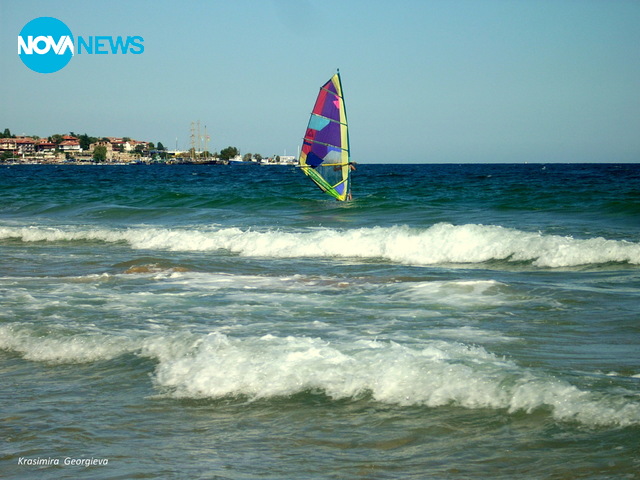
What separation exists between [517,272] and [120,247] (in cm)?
950

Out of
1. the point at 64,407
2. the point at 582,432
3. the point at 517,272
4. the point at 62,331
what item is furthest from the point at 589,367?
the point at 517,272

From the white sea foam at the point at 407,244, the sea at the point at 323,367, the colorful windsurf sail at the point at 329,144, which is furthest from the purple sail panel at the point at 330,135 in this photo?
the sea at the point at 323,367

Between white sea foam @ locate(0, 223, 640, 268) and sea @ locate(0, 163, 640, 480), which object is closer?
sea @ locate(0, 163, 640, 480)

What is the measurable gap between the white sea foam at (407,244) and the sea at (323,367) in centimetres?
13

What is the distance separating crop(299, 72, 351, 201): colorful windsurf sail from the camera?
2758 cm

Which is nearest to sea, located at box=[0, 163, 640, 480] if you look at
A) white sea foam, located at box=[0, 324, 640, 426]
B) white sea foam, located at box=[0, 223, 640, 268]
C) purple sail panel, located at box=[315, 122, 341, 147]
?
white sea foam, located at box=[0, 324, 640, 426]

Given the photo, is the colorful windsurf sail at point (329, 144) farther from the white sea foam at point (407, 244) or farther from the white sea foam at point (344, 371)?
the white sea foam at point (344, 371)

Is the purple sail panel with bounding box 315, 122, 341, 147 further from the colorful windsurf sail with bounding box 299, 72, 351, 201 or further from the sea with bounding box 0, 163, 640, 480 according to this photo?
the sea with bounding box 0, 163, 640, 480

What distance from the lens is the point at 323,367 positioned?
5.79m

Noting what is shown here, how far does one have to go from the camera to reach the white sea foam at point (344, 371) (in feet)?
16.4

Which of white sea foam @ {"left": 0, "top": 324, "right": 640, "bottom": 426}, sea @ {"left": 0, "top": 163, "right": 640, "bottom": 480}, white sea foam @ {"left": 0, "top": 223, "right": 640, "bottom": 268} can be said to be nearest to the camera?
sea @ {"left": 0, "top": 163, "right": 640, "bottom": 480}

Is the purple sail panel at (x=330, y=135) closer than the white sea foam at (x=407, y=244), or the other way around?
the white sea foam at (x=407, y=244)

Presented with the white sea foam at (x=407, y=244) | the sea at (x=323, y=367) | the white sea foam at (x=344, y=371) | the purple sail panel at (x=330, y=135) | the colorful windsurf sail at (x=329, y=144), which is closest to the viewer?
the sea at (x=323, y=367)

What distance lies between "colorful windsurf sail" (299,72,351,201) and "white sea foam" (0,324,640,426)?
70.4ft
